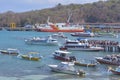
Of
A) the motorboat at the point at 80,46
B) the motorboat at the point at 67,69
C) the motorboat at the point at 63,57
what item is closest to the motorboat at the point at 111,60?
the motorboat at the point at 63,57

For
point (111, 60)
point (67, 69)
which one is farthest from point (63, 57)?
point (67, 69)

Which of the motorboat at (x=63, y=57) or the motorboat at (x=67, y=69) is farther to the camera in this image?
the motorboat at (x=63, y=57)

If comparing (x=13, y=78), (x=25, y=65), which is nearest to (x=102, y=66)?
(x=25, y=65)

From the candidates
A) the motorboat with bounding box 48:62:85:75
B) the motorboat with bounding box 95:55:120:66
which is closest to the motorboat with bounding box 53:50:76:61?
the motorboat with bounding box 95:55:120:66

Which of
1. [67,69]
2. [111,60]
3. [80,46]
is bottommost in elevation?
[67,69]

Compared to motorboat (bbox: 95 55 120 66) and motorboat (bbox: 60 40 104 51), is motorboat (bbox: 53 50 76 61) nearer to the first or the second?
motorboat (bbox: 95 55 120 66)

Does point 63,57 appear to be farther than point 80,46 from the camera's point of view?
No

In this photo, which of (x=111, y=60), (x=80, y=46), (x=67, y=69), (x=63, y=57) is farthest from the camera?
(x=80, y=46)

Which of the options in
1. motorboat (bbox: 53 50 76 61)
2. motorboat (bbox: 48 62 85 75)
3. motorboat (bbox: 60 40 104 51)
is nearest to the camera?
motorboat (bbox: 48 62 85 75)

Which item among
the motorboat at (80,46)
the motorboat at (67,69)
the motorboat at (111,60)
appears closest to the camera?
the motorboat at (67,69)

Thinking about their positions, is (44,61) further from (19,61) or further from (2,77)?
(2,77)

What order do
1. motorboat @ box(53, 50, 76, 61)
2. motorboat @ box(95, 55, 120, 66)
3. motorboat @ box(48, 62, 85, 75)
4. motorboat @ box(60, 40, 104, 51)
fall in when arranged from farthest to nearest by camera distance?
motorboat @ box(60, 40, 104, 51) → motorboat @ box(53, 50, 76, 61) → motorboat @ box(95, 55, 120, 66) → motorboat @ box(48, 62, 85, 75)

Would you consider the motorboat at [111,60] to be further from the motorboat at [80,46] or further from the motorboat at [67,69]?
the motorboat at [80,46]

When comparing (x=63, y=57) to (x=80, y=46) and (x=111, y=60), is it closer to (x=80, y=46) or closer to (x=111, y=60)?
(x=111, y=60)
